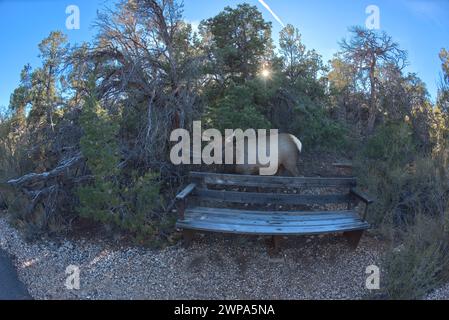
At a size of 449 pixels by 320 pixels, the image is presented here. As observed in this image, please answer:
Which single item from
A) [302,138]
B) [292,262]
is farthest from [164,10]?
[292,262]

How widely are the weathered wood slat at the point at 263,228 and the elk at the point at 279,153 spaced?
1751mm

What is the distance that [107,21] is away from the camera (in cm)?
549

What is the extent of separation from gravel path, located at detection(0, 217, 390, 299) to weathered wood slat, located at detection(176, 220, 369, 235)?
18.5 inches

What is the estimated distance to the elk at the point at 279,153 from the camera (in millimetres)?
5312

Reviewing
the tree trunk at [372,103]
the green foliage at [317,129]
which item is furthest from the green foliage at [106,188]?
the tree trunk at [372,103]

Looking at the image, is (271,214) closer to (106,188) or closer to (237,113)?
(237,113)

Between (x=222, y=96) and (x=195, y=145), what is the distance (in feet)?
4.00

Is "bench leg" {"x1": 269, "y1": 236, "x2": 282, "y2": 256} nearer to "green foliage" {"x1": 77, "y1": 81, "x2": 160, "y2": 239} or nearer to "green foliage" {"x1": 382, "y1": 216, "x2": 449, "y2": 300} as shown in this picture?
"green foliage" {"x1": 382, "y1": 216, "x2": 449, "y2": 300}

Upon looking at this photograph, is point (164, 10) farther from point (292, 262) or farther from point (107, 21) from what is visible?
point (292, 262)

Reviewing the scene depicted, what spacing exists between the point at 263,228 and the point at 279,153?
2006mm

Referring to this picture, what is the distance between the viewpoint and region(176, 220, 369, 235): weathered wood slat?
11.8 ft

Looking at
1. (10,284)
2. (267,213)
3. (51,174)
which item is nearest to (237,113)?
(267,213)

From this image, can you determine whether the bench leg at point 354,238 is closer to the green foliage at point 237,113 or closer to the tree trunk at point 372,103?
the green foliage at point 237,113
